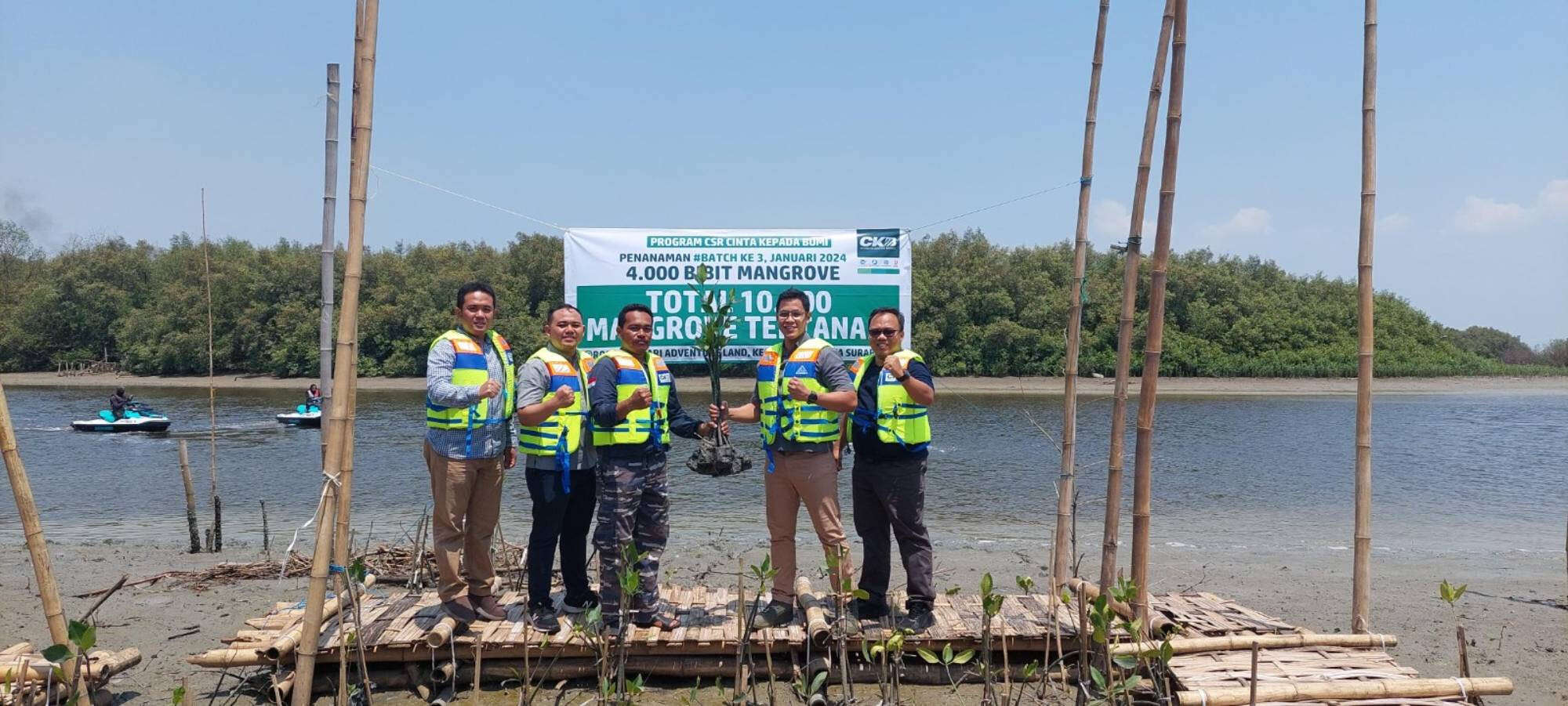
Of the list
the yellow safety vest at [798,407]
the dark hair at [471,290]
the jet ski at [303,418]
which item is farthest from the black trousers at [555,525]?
the jet ski at [303,418]

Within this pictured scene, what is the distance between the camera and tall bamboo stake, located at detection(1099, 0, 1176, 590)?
17.8ft

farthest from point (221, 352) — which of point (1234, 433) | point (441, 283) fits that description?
point (1234, 433)

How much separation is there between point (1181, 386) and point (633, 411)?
4398 cm

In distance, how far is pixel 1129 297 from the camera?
221 inches

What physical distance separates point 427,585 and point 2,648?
2752 mm

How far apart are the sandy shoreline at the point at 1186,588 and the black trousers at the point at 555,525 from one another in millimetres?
725

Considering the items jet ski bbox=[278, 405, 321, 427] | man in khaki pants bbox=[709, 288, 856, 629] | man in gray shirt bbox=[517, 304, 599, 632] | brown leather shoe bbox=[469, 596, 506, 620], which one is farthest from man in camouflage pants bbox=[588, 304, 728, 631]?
jet ski bbox=[278, 405, 321, 427]

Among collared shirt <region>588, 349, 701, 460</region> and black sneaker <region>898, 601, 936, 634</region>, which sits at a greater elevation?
collared shirt <region>588, 349, 701, 460</region>

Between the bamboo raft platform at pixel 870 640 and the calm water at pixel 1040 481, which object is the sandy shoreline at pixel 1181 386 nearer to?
the calm water at pixel 1040 481

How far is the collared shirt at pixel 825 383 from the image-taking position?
18.2 ft

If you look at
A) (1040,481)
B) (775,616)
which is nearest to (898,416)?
(775,616)

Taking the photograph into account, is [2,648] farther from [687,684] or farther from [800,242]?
[800,242]

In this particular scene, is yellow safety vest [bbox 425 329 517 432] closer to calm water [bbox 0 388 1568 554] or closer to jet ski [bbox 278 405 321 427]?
calm water [bbox 0 388 1568 554]

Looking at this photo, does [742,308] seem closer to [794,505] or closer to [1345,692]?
[794,505]
